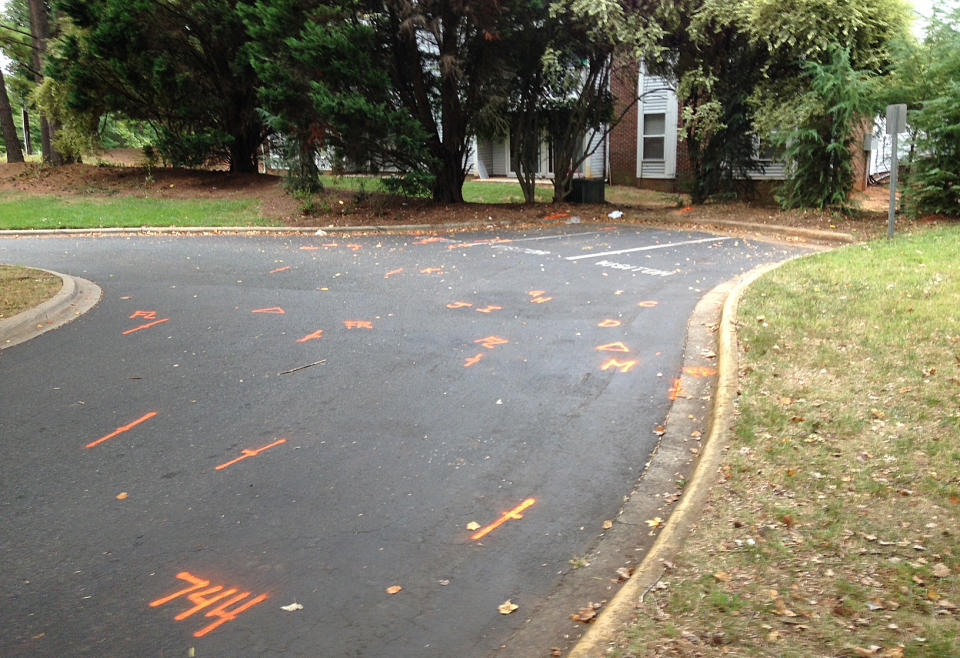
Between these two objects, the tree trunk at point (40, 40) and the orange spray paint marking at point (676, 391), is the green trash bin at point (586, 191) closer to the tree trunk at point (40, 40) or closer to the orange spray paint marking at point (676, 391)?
the orange spray paint marking at point (676, 391)

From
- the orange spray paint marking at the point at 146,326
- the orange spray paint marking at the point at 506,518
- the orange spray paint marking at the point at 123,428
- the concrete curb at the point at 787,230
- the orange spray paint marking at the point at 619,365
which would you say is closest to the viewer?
the orange spray paint marking at the point at 506,518

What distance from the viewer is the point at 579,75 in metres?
20.3

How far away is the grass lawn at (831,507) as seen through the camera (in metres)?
3.11

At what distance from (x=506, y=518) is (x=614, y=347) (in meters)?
3.48

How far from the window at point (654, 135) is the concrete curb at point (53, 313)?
73.4 feet

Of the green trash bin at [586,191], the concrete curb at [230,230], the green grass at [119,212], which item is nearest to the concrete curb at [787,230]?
the green trash bin at [586,191]

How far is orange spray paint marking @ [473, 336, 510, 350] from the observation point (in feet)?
24.8

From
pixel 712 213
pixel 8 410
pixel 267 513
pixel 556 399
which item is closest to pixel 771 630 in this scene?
pixel 267 513

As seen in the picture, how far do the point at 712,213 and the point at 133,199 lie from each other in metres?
15.8

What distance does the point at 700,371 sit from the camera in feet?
22.2

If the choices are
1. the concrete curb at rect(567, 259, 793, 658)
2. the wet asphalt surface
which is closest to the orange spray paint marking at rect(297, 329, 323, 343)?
the wet asphalt surface

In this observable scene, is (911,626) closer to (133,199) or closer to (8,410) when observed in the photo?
(8,410)

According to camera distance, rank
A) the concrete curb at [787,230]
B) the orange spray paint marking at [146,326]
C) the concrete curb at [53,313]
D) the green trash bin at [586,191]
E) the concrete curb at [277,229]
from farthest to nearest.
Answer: the green trash bin at [586,191] < the concrete curb at [277,229] < the concrete curb at [787,230] < the orange spray paint marking at [146,326] < the concrete curb at [53,313]

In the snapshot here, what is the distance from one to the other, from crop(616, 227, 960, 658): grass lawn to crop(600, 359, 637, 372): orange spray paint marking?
0.95 m
